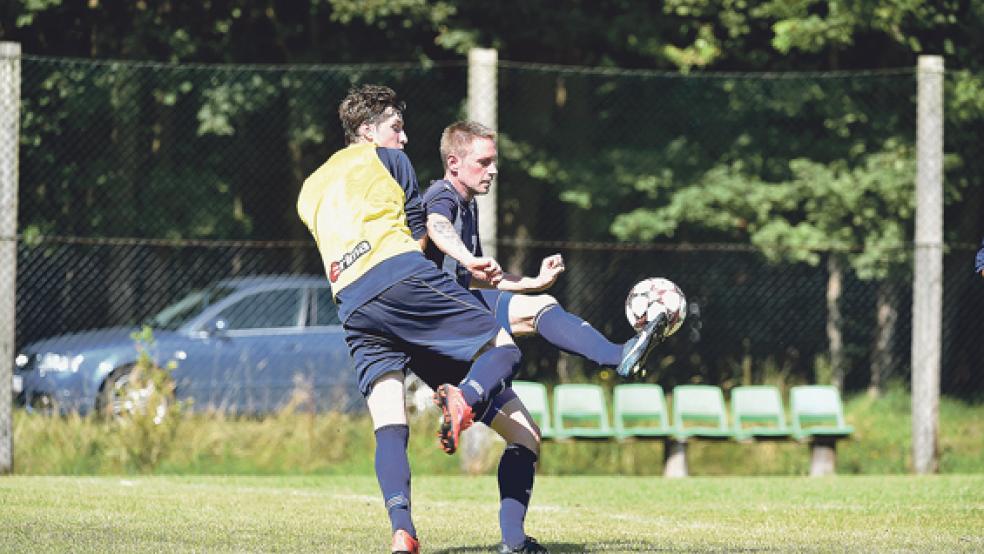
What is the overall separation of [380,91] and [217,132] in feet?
36.5

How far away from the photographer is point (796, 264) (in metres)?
16.9

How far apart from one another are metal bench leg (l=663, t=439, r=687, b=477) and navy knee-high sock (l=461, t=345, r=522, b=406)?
6.55 meters

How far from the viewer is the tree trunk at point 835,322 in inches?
642

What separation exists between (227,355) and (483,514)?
5.34m

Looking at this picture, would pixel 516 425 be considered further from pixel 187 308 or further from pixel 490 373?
pixel 187 308

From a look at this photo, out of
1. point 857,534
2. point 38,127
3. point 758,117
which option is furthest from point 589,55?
point 857,534

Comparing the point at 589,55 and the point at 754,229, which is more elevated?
the point at 589,55

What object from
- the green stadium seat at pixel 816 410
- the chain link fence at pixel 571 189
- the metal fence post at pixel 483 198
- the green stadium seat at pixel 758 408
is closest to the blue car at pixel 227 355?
the chain link fence at pixel 571 189

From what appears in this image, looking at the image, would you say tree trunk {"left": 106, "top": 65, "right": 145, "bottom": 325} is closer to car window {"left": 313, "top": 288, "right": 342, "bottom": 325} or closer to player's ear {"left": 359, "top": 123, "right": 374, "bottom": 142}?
car window {"left": 313, "top": 288, "right": 342, "bottom": 325}

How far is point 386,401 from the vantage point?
20.3 ft

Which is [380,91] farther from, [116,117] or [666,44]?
→ [666,44]

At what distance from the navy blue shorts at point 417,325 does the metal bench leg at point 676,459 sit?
656 centimetres

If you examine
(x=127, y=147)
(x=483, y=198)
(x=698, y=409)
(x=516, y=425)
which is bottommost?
(x=516, y=425)

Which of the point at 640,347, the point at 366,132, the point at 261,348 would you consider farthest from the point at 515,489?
the point at 261,348
